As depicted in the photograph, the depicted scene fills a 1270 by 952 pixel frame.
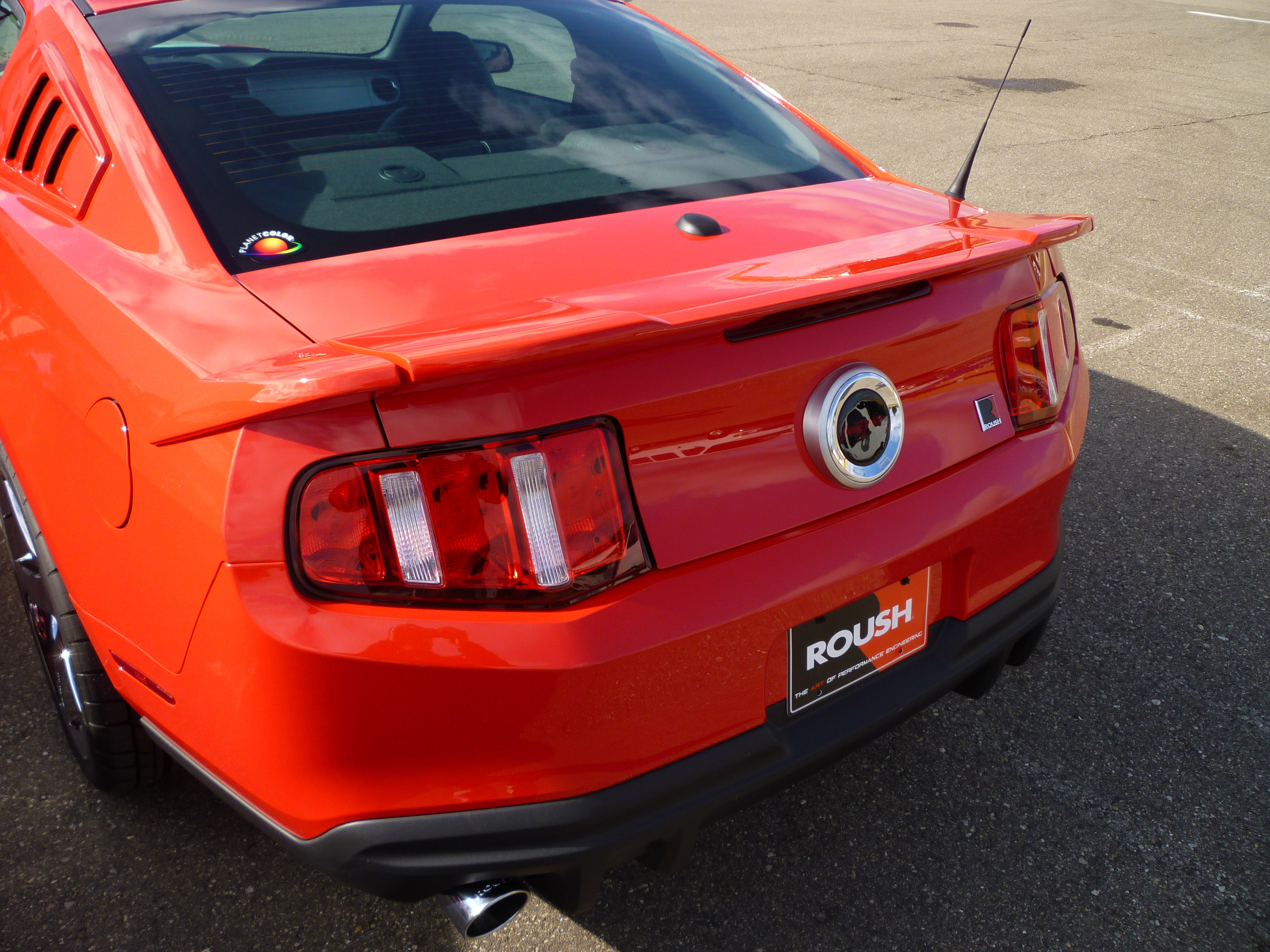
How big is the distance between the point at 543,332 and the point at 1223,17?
2231cm

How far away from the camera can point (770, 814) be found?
2170mm

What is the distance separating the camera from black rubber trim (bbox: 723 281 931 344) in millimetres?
1429

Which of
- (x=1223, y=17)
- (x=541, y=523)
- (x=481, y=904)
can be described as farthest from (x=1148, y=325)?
(x=1223, y=17)

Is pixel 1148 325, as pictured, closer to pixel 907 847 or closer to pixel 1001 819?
pixel 1001 819

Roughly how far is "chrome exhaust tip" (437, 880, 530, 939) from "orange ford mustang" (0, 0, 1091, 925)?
0.05 metres

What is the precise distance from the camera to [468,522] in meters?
1.31

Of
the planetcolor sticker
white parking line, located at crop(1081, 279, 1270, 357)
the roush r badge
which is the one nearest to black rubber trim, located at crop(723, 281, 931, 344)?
the roush r badge

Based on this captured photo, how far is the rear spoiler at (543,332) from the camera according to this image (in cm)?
120

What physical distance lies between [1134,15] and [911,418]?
20521 mm

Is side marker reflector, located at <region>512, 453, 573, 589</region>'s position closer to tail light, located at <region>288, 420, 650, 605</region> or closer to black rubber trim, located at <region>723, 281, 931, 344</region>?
tail light, located at <region>288, 420, 650, 605</region>

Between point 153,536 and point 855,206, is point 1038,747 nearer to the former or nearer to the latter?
point 855,206

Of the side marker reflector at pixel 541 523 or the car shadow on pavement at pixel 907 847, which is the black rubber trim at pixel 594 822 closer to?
the side marker reflector at pixel 541 523

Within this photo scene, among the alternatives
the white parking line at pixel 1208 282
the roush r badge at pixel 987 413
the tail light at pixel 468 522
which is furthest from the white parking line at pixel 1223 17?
the tail light at pixel 468 522

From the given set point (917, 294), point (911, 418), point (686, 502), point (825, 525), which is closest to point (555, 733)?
point (686, 502)
